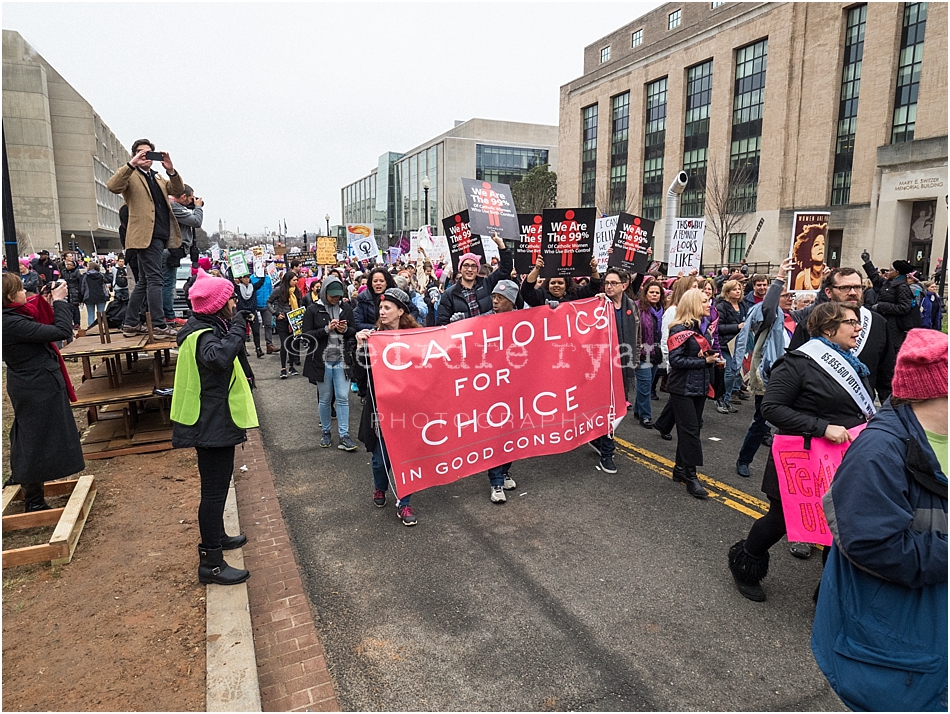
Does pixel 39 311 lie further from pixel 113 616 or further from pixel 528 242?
pixel 528 242

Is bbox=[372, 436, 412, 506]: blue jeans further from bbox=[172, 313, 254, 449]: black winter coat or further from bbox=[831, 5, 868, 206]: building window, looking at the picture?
bbox=[831, 5, 868, 206]: building window

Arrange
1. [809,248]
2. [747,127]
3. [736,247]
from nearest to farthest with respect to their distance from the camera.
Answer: [809,248]
[747,127]
[736,247]

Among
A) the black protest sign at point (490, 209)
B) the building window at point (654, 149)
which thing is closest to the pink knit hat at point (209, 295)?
the black protest sign at point (490, 209)

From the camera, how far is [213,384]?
12.8 ft

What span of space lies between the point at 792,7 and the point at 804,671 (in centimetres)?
4591

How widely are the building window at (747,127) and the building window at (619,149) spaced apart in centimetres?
1207

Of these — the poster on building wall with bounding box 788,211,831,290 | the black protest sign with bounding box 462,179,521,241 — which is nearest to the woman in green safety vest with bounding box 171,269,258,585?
the black protest sign with bounding box 462,179,521,241

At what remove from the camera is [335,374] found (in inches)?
282

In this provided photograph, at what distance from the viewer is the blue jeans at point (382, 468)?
16.5 feet

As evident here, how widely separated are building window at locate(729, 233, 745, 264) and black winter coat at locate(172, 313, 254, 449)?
44.0m

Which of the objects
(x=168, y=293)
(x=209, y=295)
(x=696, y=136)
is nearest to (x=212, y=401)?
(x=209, y=295)

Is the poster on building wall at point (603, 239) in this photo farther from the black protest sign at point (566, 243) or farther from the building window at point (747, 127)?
the building window at point (747, 127)

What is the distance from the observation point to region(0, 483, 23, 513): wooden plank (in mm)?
5008

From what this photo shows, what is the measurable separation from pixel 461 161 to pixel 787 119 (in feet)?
189
